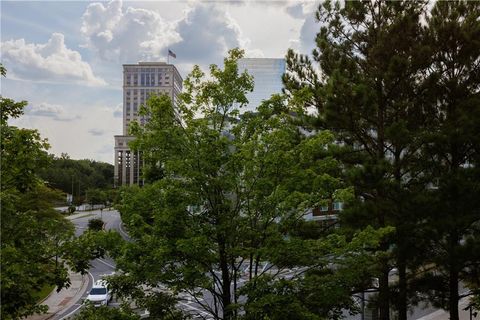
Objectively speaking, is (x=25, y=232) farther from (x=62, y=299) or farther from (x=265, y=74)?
(x=265, y=74)

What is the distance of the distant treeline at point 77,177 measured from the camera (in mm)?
106562

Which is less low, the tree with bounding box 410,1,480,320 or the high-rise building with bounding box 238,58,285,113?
the high-rise building with bounding box 238,58,285,113

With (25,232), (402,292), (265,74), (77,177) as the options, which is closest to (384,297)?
(402,292)

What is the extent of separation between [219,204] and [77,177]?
113155 millimetres

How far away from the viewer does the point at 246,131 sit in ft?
34.4

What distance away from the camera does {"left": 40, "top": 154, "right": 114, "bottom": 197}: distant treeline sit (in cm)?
10656

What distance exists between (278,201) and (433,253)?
746cm

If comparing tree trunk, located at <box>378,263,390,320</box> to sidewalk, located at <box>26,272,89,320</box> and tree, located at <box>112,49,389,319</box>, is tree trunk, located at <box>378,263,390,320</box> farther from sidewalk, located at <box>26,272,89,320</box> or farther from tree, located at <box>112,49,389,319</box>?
sidewalk, located at <box>26,272,89,320</box>

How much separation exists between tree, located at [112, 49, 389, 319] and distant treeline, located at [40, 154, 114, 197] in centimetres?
9137

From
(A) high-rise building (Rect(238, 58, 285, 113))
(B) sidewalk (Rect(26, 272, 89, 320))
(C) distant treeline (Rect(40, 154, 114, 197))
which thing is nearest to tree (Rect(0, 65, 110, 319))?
(B) sidewalk (Rect(26, 272, 89, 320))

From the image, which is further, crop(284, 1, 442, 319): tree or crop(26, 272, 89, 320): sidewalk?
crop(26, 272, 89, 320): sidewalk

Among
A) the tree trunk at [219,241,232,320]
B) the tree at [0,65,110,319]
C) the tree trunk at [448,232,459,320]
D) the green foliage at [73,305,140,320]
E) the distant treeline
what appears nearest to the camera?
the tree at [0,65,110,319]

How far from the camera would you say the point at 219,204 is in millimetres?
9727

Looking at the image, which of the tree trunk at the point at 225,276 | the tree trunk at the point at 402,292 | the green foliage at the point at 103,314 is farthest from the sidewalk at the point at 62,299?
the tree trunk at the point at 402,292
